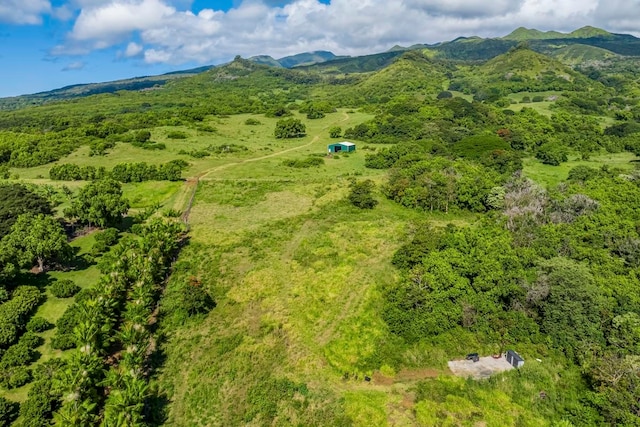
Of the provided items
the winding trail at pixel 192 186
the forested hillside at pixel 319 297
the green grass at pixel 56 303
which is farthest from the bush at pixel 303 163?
the green grass at pixel 56 303

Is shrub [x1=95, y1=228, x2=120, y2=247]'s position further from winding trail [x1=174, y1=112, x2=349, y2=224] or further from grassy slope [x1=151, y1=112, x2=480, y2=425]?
grassy slope [x1=151, y1=112, x2=480, y2=425]

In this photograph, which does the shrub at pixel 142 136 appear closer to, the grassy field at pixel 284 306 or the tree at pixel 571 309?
the grassy field at pixel 284 306

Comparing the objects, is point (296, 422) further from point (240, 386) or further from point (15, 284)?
point (15, 284)

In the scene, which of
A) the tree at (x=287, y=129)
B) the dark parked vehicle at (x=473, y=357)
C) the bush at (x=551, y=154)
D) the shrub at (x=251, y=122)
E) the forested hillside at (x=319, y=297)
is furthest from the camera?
the shrub at (x=251, y=122)

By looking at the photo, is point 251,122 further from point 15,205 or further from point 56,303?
point 56,303

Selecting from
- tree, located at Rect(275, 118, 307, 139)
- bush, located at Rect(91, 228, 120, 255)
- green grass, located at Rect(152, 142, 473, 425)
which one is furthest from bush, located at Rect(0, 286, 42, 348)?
tree, located at Rect(275, 118, 307, 139)

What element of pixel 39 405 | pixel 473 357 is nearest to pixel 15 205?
pixel 39 405
